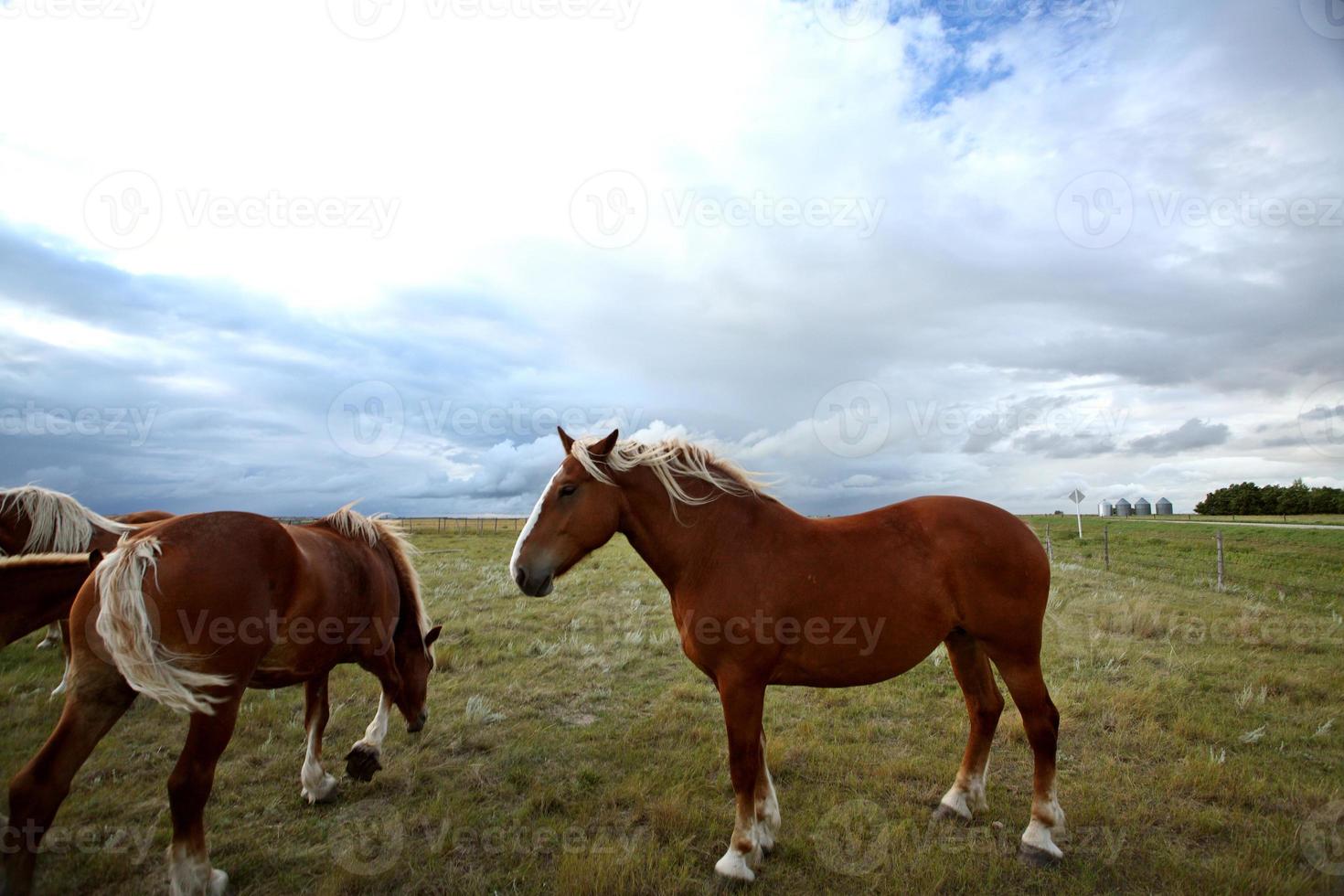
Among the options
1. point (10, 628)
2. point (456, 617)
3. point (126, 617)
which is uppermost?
point (126, 617)

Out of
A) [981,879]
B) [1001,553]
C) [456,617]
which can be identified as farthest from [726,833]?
[456,617]

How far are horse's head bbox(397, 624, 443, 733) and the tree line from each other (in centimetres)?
9181

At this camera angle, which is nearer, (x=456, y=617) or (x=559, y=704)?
(x=559, y=704)

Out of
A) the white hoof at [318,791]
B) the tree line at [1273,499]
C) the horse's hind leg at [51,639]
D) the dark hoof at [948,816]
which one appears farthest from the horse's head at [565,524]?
the tree line at [1273,499]

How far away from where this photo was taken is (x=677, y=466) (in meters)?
4.27

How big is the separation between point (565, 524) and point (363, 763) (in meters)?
2.81

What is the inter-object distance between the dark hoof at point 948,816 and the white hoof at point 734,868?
5.28ft

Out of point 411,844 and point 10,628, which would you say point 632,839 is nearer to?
point 411,844

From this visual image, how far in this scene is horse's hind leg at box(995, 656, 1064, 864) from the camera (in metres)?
3.98

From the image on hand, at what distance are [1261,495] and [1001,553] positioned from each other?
9698 cm

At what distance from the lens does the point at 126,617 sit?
320 centimetres

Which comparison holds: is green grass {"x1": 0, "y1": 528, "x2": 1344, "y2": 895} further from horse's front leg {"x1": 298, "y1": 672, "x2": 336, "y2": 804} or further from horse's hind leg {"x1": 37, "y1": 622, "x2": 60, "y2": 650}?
horse's hind leg {"x1": 37, "y1": 622, "x2": 60, "y2": 650}

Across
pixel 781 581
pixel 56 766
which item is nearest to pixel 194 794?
pixel 56 766

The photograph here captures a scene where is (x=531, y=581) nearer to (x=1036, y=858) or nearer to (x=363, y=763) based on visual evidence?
(x=363, y=763)
